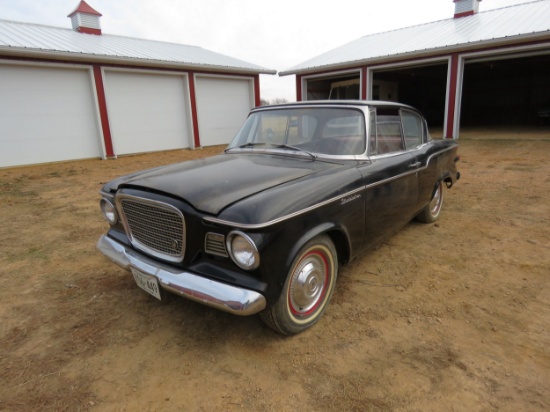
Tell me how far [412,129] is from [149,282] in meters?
3.38

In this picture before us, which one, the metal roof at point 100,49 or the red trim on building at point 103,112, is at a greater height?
the metal roof at point 100,49

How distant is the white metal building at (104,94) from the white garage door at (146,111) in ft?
0.11

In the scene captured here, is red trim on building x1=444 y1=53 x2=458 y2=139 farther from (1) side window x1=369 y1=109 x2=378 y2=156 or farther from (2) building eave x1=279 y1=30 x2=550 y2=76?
(1) side window x1=369 y1=109 x2=378 y2=156

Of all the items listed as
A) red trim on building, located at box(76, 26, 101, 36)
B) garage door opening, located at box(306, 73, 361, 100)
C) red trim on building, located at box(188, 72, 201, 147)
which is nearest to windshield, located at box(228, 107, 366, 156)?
red trim on building, located at box(188, 72, 201, 147)

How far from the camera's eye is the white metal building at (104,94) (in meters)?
10.1

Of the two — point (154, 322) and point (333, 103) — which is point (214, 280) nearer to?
point (154, 322)

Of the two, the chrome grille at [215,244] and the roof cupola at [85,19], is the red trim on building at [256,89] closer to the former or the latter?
the roof cupola at [85,19]

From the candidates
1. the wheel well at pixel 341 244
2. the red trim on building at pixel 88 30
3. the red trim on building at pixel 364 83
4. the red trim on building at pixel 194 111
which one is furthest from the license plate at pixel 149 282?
the red trim on building at pixel 88 30

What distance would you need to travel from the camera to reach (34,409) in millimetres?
1921

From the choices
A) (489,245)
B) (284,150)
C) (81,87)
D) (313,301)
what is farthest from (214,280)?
(81,87)

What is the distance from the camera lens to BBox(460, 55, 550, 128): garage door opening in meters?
21.0

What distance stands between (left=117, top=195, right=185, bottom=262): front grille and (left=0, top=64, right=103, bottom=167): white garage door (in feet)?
32.8

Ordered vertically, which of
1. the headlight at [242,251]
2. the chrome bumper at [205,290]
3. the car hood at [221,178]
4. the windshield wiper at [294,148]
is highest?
the windshield wiper at [294,148]

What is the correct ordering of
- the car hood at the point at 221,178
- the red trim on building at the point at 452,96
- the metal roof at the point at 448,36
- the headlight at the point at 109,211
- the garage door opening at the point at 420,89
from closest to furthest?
1. the car hood at the point at 221,178
2. the headlight at the point at 109,211
3. the metal roof at the point at 448,36
4. the red trim on building at the point at 452,96
5. the garage door opening at the point at 420,89
